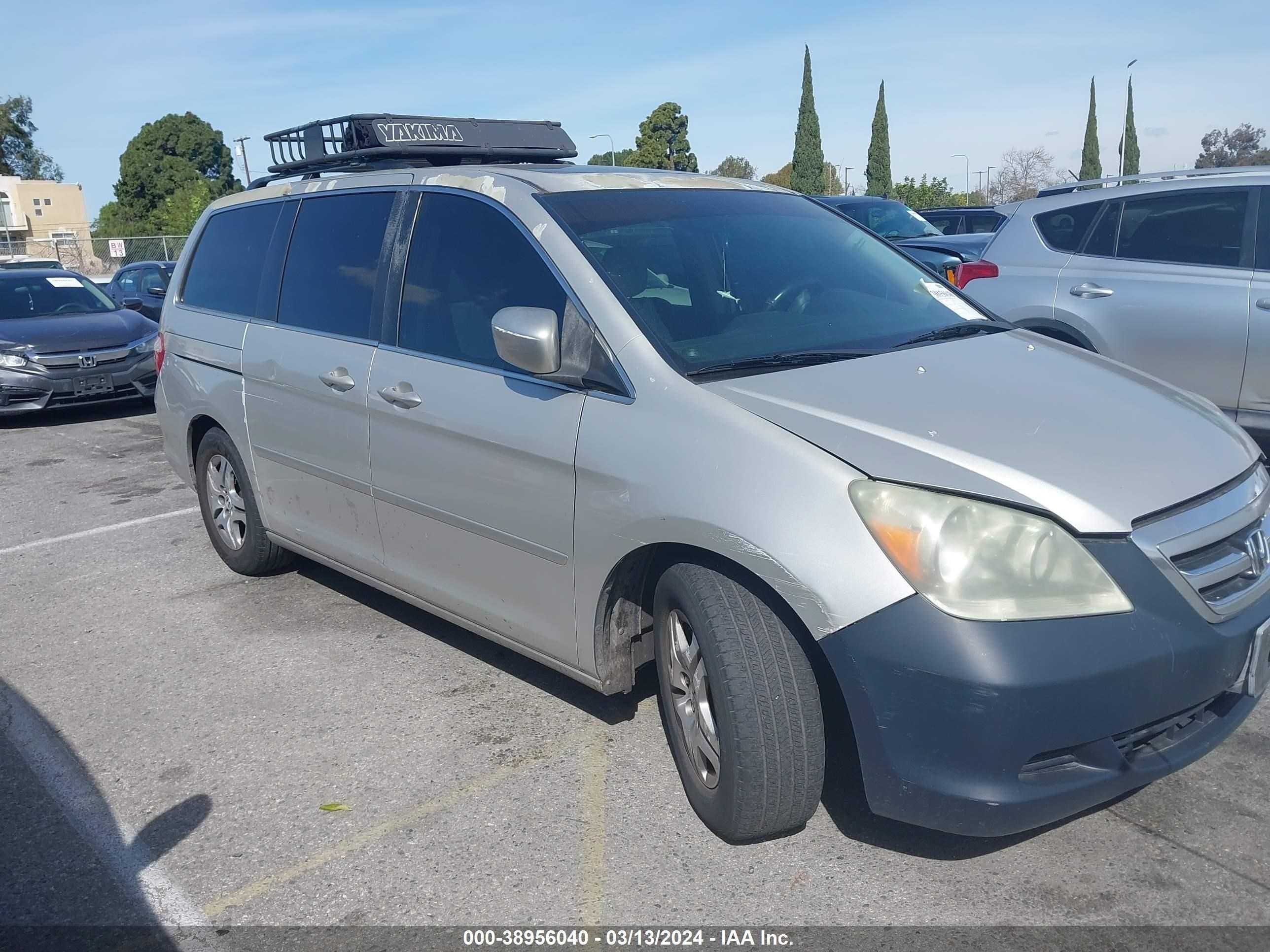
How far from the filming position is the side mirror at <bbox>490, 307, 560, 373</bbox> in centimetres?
327

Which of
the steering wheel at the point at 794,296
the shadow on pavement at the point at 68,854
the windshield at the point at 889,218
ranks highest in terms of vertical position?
the steering wheel at the point at 794,296

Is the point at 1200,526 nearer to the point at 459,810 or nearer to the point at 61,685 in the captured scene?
the point at 459,810

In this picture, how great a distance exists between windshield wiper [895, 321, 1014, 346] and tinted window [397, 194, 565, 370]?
3.79ft

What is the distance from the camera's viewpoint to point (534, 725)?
3898 mm

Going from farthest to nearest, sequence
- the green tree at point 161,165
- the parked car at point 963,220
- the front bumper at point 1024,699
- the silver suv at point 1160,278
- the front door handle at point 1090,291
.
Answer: the green tree at point 161,165
the parked car at point 963,220
the front door handle at point 1090,291
the silver suv at point 1160,278
the front bumper at point 1024,699

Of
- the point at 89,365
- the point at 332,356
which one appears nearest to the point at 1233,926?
the point at 332,356

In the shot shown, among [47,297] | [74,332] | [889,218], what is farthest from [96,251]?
[889,218]

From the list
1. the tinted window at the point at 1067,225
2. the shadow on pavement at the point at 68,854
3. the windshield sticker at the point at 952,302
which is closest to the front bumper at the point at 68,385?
the shadow on pavement at the point at 68,854

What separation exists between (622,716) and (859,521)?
159 cm

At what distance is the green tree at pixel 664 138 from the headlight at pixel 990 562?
49163 millimetres

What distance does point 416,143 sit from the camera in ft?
15.5

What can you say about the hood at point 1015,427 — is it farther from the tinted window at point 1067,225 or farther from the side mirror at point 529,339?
the tinted window at point 1067,225

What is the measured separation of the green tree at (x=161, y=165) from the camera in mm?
62969

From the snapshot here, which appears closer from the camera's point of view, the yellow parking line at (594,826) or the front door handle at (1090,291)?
the yellow parking line at (594,826)
